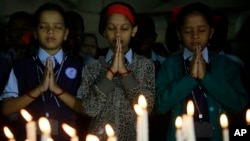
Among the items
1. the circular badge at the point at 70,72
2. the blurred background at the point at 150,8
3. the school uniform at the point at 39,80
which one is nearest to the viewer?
the school uniform at the point at 39,80

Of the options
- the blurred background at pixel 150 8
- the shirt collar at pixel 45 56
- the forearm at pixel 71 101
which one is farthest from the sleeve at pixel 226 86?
the blurred background at pixel 150 8

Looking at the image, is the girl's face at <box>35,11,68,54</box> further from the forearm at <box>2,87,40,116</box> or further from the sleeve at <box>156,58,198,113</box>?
the sleeve at <box>156,58,198,113</box>

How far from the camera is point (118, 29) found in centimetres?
301

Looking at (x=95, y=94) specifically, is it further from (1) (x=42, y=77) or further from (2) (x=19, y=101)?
(2) (x=19, y=101)

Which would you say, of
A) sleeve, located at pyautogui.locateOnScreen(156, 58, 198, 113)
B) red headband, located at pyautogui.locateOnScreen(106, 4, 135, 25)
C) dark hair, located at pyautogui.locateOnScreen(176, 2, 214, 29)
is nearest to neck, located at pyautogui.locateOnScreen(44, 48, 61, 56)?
red headband, located at pyautogui.locateOnScreen(106, 4, 135, 25)

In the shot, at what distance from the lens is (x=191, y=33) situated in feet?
10.2

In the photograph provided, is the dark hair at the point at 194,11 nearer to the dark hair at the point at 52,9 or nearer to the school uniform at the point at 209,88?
the school uniform at the point at 209,88

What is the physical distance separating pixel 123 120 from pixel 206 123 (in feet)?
1.53

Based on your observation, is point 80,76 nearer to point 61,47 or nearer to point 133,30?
point 61,47

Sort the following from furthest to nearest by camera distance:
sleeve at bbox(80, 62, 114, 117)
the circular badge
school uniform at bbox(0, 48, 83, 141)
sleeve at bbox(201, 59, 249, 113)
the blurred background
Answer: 1. the blurred background
2. the circular badge
3. school uniform at bbox(0, 48, 83, 141)
4. sleeve at bbox(201, 59, 249, 113)
5. sleeve at bbox(80, 62, 114, 117)

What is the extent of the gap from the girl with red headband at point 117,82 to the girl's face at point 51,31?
0.26m

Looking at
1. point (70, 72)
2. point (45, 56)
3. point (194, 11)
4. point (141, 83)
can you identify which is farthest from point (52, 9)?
point (194, 11)

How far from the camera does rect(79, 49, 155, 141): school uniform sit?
283 centimetres

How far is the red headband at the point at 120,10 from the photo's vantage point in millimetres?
3059
